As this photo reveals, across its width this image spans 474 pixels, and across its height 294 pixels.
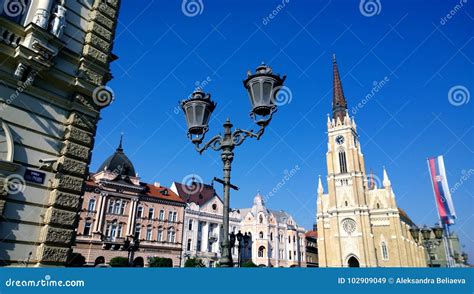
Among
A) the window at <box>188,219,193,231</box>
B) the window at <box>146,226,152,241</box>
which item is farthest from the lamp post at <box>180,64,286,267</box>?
the window at <box>188,219,193,231</box>

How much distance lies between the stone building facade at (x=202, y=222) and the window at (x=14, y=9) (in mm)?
35102

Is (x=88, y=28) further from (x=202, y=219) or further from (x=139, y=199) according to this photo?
(x=202, y=219)

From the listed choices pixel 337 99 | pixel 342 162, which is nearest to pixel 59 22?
pixel 342 162

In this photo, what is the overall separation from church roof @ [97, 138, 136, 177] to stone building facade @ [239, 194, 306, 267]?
24.0 meters

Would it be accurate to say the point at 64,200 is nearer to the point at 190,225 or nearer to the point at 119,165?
the point at 119,165

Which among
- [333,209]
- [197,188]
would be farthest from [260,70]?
[333,209]

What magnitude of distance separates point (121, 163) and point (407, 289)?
37402mm

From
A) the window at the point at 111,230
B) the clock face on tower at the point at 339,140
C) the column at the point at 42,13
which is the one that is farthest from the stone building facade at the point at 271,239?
the column at the point at 42,13

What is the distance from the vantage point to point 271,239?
57.2m

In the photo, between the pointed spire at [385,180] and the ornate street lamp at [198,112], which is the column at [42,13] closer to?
the ornate street lamp at [198,112]

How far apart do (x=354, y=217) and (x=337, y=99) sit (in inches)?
1043

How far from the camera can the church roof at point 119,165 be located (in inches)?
1416

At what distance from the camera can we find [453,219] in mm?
24469

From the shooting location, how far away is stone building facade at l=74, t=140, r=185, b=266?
105 ft
